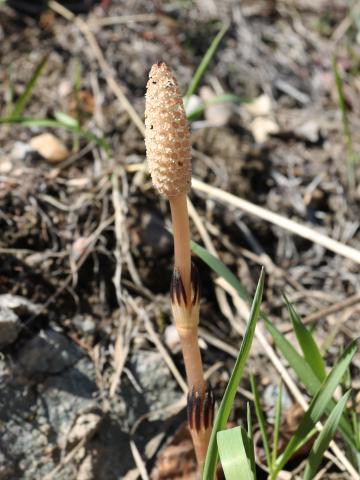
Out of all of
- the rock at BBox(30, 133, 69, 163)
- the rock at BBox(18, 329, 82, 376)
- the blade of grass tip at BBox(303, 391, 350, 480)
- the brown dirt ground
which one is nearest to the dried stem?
the blade of grass tip at BBox(303, 391, 350, 480)

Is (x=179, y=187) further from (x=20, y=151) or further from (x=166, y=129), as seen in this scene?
(x=20, y=151)

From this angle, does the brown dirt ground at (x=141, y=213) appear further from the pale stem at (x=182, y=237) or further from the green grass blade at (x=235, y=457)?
the pale stem at (x=182, y=237)

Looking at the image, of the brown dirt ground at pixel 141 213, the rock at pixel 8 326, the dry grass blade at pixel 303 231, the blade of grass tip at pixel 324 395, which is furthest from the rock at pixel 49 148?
the blade of grass tip at pixel 324 395

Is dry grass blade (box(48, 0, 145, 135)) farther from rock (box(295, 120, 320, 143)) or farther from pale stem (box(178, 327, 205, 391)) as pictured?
pale stem (box(178, 327, 205, 391))

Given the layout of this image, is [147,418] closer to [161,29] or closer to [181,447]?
[181,447]

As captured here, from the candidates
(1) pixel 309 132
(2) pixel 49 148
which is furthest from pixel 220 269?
(1) pixel 309 132
